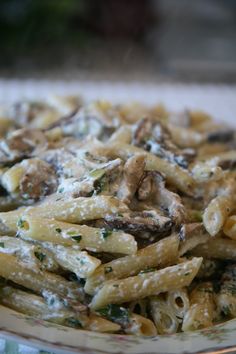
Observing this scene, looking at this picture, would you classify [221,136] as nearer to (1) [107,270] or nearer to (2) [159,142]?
(2) [159,142]

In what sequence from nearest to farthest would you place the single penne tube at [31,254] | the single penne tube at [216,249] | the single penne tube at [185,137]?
the single penne tube at [31,254] < the single penne tube at [216,249] < the single penne tube at [185,137]

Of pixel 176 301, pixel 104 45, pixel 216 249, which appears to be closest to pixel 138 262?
pixel 176 301

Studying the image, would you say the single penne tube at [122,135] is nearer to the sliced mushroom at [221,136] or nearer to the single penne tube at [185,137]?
the single penne tube at [185,137]

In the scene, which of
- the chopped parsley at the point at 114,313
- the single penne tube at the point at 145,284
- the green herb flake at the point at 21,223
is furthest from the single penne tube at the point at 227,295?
the green herb flake at the point at 21,223

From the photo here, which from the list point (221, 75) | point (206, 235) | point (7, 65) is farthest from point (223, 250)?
point (7, 65)

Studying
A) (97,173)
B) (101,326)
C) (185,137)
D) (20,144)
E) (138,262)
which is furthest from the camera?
(185,137)

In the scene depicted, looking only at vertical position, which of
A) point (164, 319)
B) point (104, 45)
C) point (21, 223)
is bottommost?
point (104, 45)
